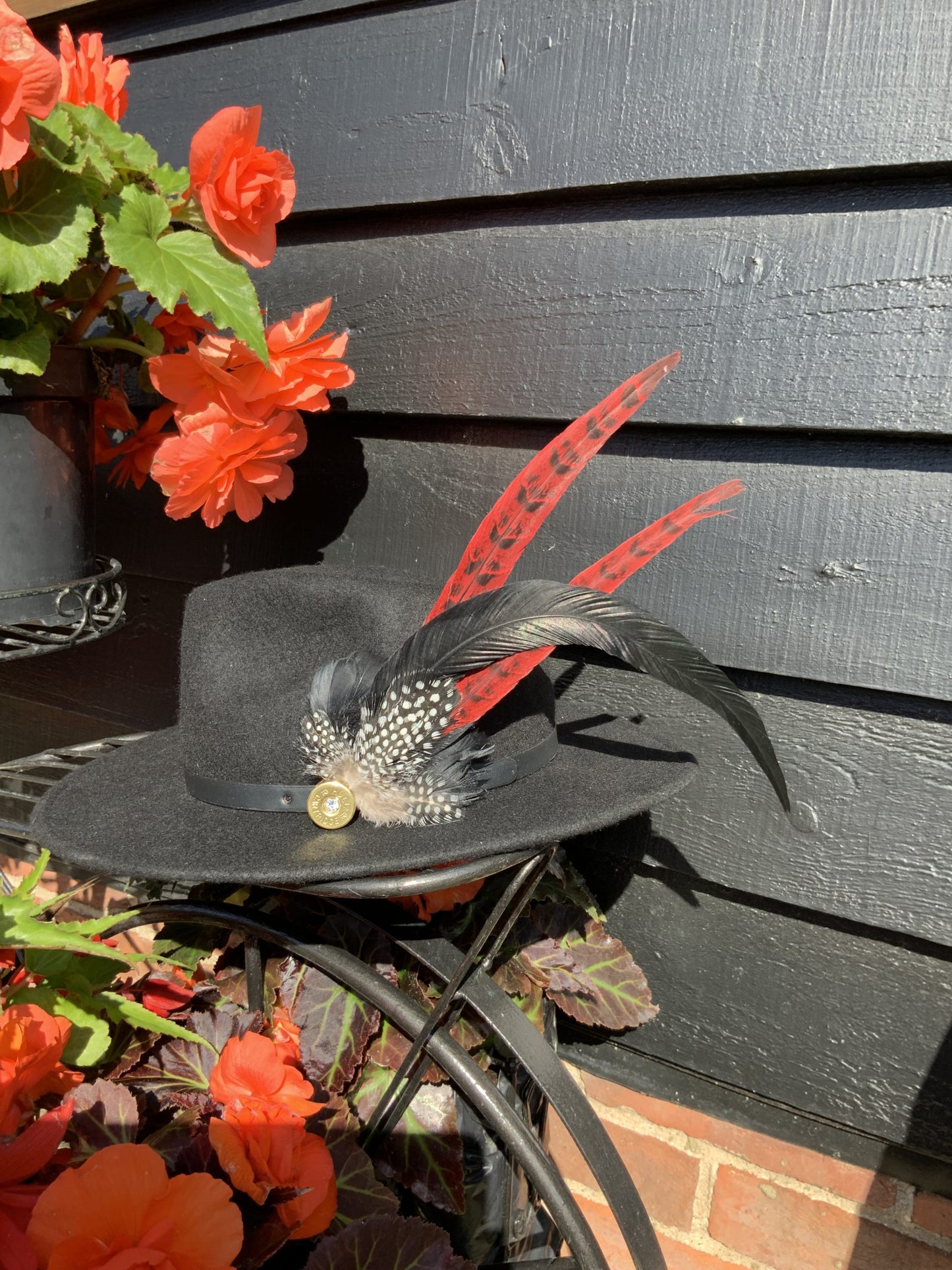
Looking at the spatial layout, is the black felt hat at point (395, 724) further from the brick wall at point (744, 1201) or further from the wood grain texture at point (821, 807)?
the brick wall at point (744, 1201)

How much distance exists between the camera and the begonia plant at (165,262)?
2.97 feet

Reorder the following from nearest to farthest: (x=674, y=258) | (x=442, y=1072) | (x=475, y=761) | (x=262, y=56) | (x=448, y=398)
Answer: (x=475, y=761) → (x=442, y=1072) → (x=674, y=258) → (x=448, y=398) → (x=262, y=56)

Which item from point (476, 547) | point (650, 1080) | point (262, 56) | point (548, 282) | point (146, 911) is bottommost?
point (650, 1080)

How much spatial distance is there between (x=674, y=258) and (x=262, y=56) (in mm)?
751

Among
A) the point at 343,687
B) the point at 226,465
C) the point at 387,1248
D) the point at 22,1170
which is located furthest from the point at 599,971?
the point at 226,465

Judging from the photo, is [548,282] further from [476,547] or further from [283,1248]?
[283,1248]

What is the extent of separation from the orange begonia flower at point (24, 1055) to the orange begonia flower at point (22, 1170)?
30 millimetres

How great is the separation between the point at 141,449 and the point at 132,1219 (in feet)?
3.03

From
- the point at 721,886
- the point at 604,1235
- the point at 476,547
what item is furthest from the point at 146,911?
the point at 604,1235

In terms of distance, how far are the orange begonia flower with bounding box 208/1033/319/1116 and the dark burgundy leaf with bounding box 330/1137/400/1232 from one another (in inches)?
2.1

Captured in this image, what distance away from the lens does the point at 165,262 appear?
0.95 meters

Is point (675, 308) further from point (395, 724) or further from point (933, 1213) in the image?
point (933, 1213)

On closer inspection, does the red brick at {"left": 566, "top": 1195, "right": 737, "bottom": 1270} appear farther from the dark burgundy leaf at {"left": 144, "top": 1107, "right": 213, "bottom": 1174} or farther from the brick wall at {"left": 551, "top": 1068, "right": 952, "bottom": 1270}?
the dark burgundy leaf at {"left": 144, "top": 1107, "right": 213, "bottom": 1174}

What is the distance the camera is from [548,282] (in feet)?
3.77
